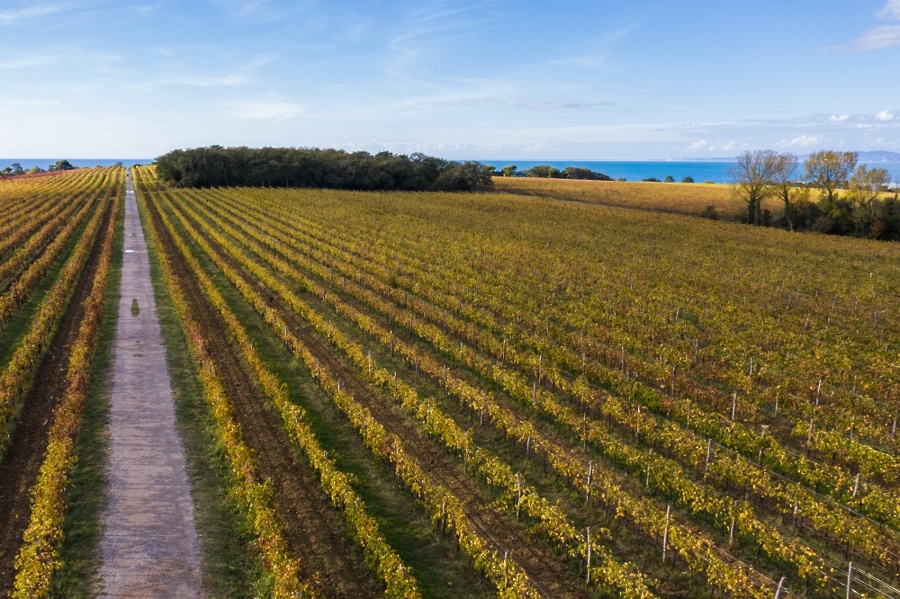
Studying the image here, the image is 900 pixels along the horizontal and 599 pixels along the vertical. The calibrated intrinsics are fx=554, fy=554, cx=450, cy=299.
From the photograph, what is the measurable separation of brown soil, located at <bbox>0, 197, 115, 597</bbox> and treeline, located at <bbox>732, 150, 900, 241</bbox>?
69.4 meters

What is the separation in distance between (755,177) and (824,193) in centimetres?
750

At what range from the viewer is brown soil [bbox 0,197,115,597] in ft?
40.5

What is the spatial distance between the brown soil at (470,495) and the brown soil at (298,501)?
9.39 ft

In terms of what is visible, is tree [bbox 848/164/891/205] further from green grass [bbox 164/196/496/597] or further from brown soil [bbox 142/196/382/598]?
brown soil [bbox 142/196/382/598]

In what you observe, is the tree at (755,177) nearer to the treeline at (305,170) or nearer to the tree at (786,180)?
the tree at (786,180)

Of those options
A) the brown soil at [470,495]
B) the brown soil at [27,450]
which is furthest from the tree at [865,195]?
the brown soil at [27,450]

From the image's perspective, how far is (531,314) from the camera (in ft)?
89.6

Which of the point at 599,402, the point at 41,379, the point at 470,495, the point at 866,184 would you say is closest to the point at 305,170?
the point at 866,184

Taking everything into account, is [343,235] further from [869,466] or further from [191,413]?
[869,466]

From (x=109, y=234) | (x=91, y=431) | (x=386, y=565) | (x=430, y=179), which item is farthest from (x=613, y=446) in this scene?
(x=430, y=179)

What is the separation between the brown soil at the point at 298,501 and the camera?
11.4 m

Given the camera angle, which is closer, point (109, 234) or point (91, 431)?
point (91, 431)

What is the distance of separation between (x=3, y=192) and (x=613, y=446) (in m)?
105

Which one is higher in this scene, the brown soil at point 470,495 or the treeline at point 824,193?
the treeline at point 824,193
